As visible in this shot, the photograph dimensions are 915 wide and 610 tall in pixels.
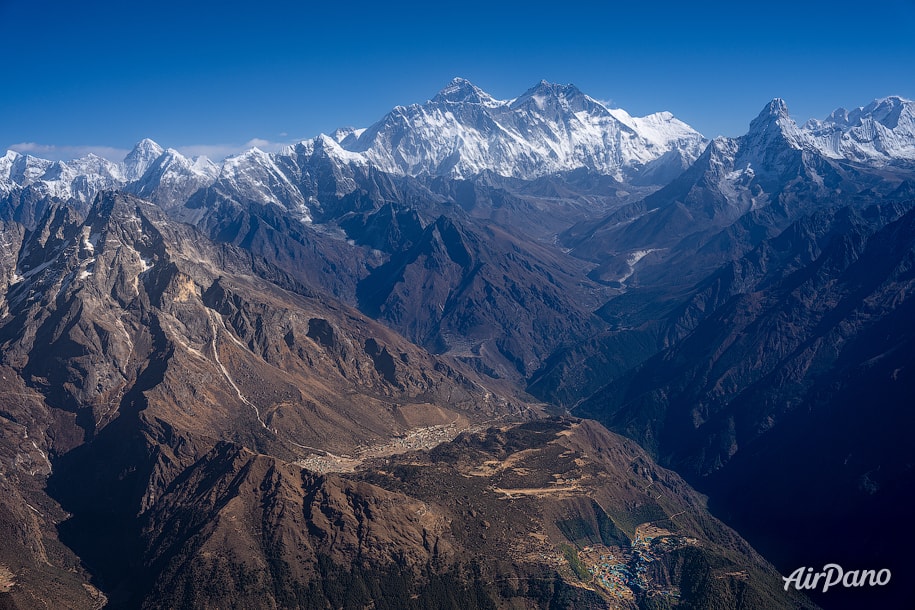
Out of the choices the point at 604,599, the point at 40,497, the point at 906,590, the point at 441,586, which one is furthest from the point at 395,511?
the point at 906,590

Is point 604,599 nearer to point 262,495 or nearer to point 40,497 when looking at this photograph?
point 262,495

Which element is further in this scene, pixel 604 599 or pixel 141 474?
pixel 141 474

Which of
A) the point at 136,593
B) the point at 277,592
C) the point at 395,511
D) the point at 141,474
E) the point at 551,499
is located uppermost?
the point at 551,499

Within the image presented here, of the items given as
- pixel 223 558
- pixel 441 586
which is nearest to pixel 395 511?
pixel 441 586

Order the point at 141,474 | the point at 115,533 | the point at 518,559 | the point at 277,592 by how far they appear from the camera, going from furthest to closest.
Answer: the point at 141,474
the point at 115,533
the point at 518,559
the point at 277,592

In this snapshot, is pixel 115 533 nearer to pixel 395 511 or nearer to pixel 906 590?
pixel 395 511

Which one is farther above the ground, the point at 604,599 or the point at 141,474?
the point at 604,599

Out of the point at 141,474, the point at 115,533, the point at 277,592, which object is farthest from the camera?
the point at 141,474

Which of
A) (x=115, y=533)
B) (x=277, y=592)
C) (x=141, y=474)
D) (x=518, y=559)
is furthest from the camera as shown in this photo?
(x=141, y=474)

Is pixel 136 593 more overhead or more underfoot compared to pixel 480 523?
more underfoot
